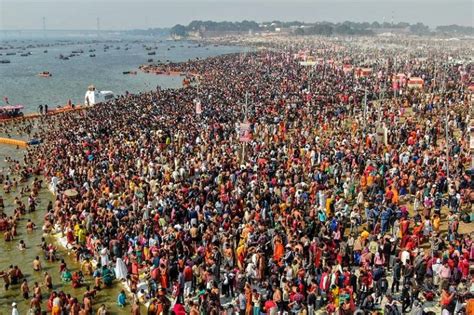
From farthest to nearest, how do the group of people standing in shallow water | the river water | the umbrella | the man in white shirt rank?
1. the umbrella
2. the river water
3. the man in white shirt
4. the group of people standing in shallow water

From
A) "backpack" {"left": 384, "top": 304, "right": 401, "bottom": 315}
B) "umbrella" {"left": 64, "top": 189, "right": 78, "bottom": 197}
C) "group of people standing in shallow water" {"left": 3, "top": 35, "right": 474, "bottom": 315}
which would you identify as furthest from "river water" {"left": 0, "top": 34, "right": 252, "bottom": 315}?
"backpack" {"left": 384, "top": 304, "right": 401, "bottom": 315}

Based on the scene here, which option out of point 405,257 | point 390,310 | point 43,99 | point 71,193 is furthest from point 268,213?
point 43,99

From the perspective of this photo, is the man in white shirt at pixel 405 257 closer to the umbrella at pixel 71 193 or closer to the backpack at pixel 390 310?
the backpack at pixel 390 310

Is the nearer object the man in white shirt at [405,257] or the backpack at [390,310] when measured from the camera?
the backpack at [390,310]

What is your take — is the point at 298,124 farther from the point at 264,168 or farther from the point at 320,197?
the point at 320,197

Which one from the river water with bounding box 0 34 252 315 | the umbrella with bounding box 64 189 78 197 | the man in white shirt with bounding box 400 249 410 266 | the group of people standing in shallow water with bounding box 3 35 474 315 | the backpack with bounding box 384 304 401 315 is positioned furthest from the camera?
the umbrella with bounding box 64 189 78 197

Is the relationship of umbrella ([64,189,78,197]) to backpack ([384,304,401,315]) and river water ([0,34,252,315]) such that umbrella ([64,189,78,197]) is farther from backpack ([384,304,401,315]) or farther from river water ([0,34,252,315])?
backpack ([384,304,401,315])

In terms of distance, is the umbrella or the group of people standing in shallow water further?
the umbrella

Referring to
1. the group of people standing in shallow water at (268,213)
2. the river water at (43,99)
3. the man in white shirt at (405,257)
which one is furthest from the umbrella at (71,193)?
the man in white shirt at (405,257)
